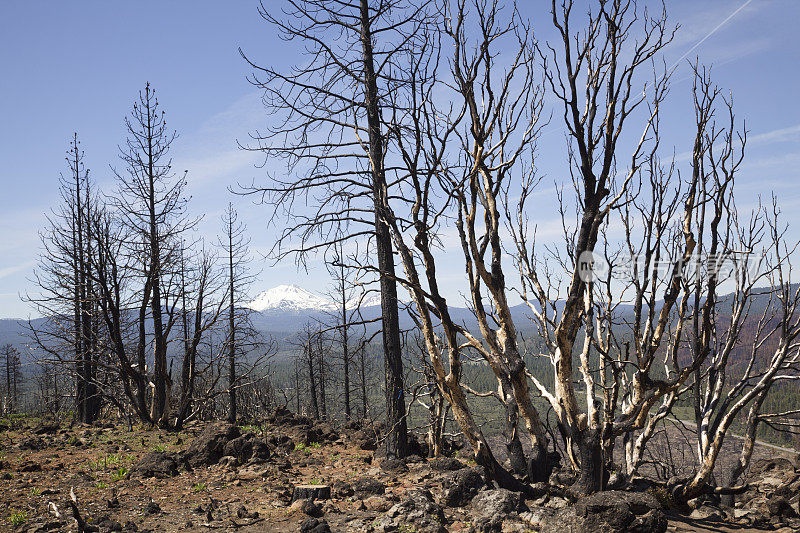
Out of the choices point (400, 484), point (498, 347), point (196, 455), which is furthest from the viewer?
point (196, 455)

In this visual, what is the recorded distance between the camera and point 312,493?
6.43 meters

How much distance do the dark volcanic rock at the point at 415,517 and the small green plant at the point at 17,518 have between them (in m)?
4.35

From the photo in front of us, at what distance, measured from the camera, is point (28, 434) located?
1229cm

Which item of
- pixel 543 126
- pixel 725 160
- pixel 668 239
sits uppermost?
pixel 543 126

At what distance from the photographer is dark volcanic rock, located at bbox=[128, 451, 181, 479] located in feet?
26.1

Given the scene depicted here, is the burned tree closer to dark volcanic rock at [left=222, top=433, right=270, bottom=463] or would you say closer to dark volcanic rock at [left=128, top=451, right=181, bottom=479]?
dark volcanic rock at [left=128, top=451, right=181, bottom=479]

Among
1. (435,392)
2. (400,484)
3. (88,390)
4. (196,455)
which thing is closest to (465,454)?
(435,392)

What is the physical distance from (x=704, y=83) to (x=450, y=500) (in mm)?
5827

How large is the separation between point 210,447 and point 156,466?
0.97 metres

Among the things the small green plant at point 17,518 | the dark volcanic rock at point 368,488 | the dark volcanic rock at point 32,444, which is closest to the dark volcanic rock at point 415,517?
the dark volcanic rock at point 368,488

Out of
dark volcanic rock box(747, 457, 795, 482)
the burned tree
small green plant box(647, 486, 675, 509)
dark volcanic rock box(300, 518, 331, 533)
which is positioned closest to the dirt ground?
dark volcanic rock box(300, 518, 331, 533)

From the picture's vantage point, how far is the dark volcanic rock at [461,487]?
591 cm

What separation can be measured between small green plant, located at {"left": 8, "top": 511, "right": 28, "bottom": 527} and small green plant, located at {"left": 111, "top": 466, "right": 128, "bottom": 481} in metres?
1.69

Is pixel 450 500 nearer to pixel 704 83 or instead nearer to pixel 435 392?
pixel 435 392
